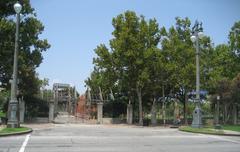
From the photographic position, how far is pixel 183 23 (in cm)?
5475

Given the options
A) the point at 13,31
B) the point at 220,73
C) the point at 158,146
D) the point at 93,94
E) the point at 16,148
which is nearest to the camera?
the point at 16,148

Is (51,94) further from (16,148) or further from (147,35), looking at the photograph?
(16,148)

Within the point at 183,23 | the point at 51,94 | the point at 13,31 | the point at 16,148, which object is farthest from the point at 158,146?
the point at 183,23

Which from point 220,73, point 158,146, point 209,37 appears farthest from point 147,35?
point 158,146

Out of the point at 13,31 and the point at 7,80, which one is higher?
the point at 13,31

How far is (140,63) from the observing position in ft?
159

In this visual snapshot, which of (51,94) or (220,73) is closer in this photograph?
(51,94)

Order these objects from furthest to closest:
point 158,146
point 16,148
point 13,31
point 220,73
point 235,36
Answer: point 235,36 < point 220,73 < point 13,31 < point 158,146 < point 16,148

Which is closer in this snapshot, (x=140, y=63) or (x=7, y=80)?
(x=7, y=80)

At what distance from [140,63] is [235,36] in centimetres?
1924

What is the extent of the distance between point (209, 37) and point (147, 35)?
9.72 metres

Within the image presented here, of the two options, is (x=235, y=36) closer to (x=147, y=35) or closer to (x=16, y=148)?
(x=147, y=35)

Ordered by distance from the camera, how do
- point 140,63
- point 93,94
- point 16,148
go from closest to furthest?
1. point 16,148
2. point 140,63
3. point 93,94

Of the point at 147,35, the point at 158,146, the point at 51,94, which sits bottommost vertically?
the point at 158,146
